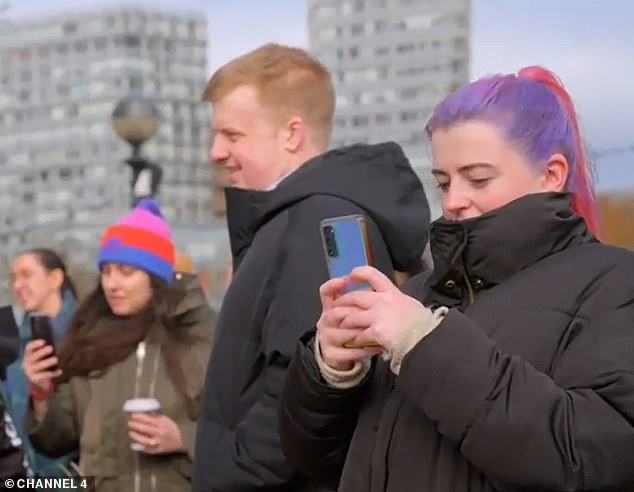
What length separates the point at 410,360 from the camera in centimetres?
192

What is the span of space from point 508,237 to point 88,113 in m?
26.2

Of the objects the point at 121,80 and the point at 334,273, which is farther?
the point at 121,80

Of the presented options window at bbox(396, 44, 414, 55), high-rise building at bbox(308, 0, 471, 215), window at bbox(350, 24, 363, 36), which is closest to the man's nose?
high-rise building at bbox(308, 0, 471, 215)

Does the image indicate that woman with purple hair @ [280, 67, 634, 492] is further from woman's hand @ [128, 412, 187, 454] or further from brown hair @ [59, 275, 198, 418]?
brown hair @ [59, 275, 198, 418]

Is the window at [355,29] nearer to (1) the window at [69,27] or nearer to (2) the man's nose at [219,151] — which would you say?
(1) the window at [69,27]

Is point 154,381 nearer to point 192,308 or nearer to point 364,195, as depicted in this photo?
point 192,308

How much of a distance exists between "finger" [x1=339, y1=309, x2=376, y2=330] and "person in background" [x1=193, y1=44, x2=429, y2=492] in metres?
0.94

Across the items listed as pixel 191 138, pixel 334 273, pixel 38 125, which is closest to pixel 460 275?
pixel 334 273

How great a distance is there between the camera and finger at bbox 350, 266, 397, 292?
1968 mm

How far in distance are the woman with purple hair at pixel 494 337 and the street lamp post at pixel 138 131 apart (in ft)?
33.0

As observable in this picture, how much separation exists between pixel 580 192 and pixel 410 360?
451 mm

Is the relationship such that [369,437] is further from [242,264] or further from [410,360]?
[242,264]

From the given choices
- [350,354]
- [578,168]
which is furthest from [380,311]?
[578,168]

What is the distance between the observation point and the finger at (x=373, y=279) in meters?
1.97
